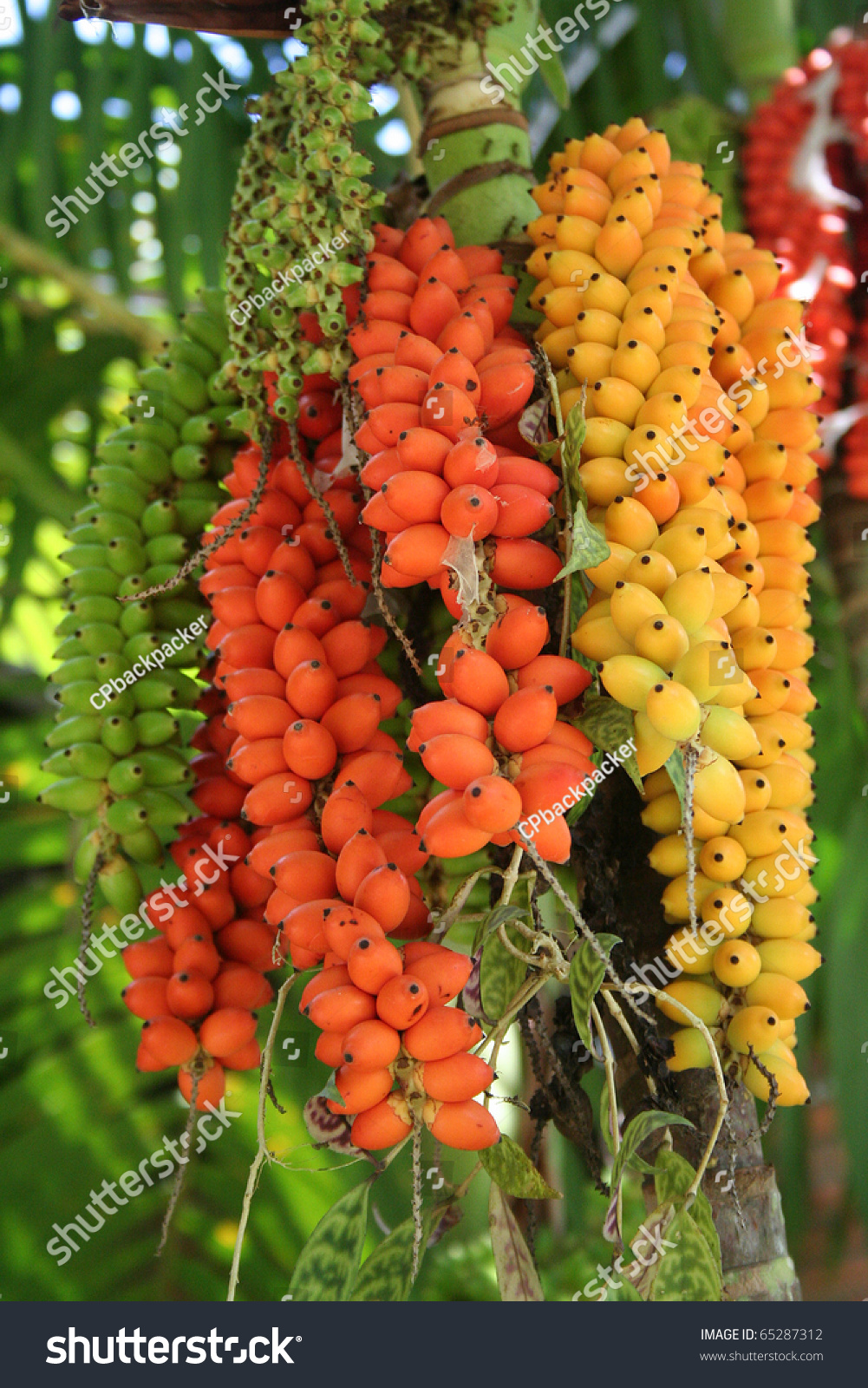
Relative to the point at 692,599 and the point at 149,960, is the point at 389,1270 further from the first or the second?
the point at 692,599

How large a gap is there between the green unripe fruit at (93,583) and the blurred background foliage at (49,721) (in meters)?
0.33

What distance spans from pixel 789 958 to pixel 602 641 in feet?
0.67

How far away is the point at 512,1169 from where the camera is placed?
49 centimetres

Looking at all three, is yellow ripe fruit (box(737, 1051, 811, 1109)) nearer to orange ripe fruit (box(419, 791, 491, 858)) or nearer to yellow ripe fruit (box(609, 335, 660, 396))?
orange ripe fruit (box(419, 791, 491, 858))

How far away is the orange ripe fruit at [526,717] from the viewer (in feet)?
1.49

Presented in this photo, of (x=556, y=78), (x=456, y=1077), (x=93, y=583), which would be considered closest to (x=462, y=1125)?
(x=456, y=1077)

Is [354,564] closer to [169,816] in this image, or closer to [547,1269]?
[169,816]

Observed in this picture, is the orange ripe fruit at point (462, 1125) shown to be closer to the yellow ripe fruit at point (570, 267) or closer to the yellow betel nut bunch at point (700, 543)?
the yellow betel nut bunch at point (700, 543)

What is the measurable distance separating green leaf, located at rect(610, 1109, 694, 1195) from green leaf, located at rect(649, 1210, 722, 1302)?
4cm

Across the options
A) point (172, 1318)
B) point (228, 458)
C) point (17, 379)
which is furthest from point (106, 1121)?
point (17, 379)

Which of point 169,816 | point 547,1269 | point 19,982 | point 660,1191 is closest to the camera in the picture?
point 660,1191

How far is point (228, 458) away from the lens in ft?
2.37

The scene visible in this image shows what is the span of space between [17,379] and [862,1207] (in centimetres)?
137

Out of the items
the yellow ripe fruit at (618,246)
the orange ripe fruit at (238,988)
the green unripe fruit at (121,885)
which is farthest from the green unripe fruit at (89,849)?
the yellow ripe fruit at (618,246)
